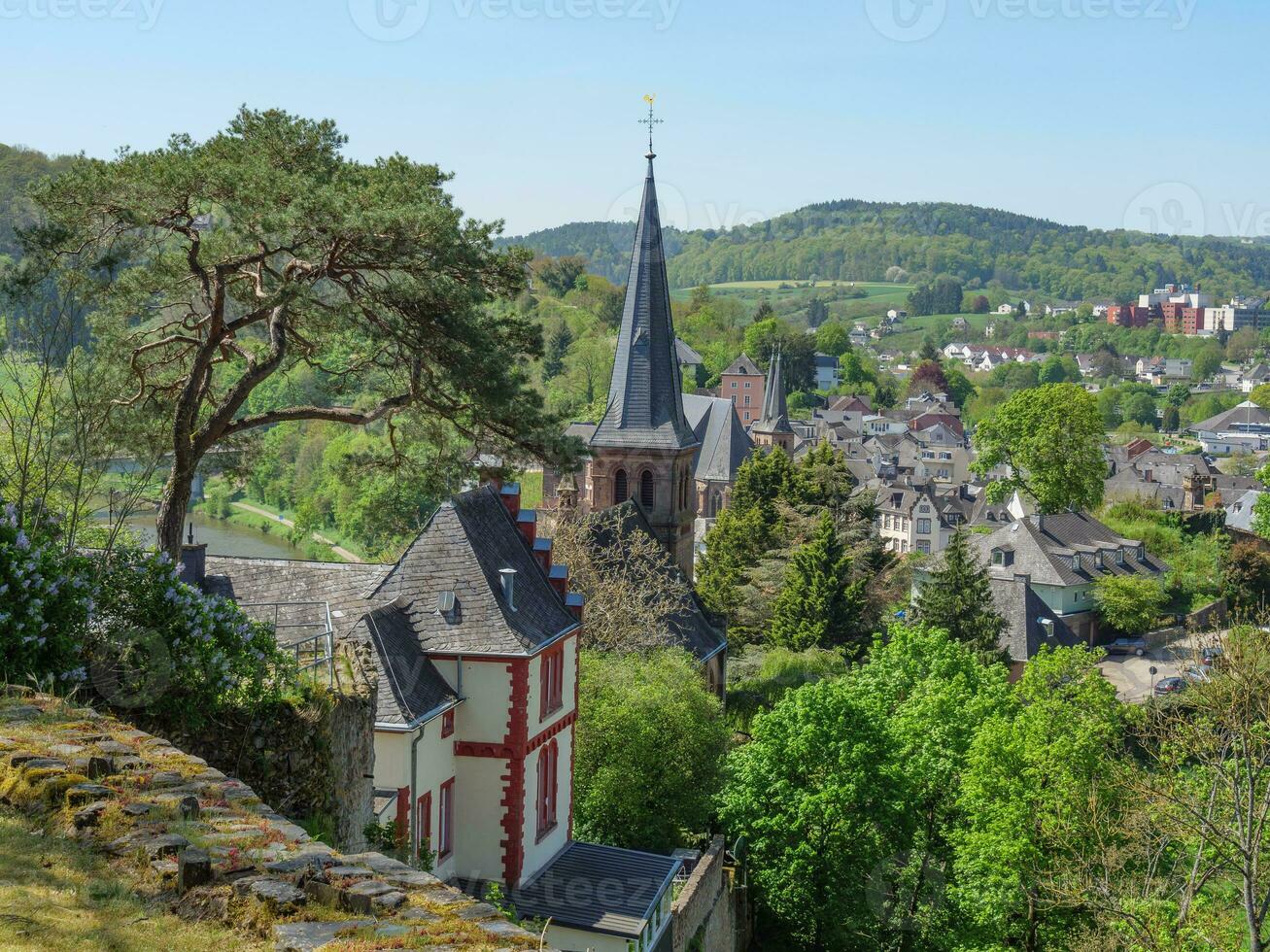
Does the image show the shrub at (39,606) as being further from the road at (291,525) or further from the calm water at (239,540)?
the road at (291,525)

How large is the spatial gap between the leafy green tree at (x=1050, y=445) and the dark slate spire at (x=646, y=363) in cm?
2992

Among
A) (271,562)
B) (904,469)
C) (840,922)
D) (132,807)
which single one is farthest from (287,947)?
(904,469)

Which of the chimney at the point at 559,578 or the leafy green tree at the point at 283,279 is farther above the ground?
the leafy green tree at the point at 283,279

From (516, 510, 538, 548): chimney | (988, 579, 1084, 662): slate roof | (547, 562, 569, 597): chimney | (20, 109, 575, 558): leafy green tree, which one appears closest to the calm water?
(988, 579, 1084, 662): slate roof

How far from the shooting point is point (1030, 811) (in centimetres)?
2356

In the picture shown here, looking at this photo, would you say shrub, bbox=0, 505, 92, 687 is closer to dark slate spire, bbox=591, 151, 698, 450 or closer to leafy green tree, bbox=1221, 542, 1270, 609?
dark slate spire, bbox=591, 151, 698, 450

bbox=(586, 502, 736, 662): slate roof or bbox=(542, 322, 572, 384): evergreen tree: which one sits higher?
bbox=(542, 322, 572, 384): evergreen tree

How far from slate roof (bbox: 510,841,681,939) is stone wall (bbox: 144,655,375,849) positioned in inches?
289

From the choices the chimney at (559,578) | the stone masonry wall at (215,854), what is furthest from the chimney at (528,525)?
the stone masonry wall at (215,854)

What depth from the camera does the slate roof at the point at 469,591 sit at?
20547mm

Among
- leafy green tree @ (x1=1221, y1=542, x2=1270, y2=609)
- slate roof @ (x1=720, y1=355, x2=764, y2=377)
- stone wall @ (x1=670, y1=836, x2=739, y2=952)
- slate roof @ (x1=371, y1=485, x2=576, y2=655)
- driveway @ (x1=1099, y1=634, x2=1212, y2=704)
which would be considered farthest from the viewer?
slate roof @ (x1=720, y1=355, x2=764, y2=377)

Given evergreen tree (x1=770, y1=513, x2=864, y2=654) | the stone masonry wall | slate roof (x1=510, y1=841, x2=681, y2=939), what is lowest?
slate roof (x1=510, y1=841, x2=681, y2=939)

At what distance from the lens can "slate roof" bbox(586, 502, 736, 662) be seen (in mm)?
36375

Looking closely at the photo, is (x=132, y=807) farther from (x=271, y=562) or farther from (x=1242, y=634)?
(x=1242, y=634)
